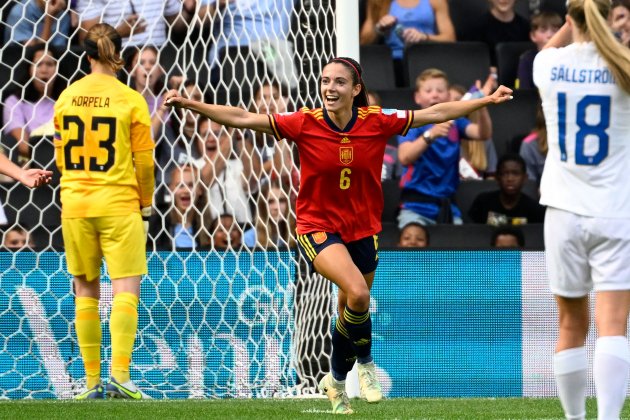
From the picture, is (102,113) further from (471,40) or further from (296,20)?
(471,40)

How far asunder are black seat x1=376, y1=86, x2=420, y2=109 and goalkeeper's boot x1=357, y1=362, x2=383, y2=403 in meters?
4.61

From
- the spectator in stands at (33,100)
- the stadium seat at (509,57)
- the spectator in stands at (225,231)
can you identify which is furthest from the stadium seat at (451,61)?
the spectator in stands at (33,100)

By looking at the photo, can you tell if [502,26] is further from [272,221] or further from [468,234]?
[272,221]

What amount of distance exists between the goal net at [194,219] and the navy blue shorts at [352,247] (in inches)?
72.2

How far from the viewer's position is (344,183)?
6.77 m

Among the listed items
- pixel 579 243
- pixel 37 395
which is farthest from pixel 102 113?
pixel 579 243

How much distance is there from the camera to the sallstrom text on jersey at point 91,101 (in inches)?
293

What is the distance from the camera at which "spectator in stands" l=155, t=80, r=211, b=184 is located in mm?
9219

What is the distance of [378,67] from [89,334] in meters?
5.14

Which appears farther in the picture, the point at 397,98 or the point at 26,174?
the point at 397,98

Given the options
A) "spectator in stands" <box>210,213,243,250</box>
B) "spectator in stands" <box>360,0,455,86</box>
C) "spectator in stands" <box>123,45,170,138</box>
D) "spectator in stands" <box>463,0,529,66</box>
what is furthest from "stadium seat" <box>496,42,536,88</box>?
"spectator in stands" <box>210,213,243,250</box>

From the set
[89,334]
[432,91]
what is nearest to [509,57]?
[432,91]

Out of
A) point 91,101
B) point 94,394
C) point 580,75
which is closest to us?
point 580,75

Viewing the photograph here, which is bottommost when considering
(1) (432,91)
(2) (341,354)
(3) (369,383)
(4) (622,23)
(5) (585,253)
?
(3) (369,383)
